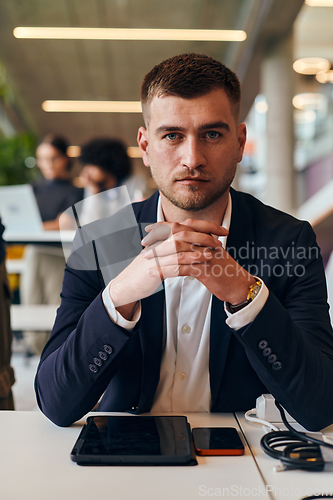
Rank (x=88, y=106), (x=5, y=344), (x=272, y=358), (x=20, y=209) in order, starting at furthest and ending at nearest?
(x=88, y=106) → (x=20, y=209) → (x=5, y=344) → (x=272, y=358)

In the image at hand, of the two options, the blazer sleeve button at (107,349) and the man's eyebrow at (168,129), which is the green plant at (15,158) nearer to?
the man's eyebrow at (168,129)

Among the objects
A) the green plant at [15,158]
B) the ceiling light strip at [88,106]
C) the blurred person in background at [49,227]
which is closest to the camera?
the blurred person in background at [49,227]

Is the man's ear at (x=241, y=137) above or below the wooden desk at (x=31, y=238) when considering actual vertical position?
above

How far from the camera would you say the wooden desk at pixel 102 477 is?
629 millimetres

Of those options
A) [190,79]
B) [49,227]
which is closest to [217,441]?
[190,79]

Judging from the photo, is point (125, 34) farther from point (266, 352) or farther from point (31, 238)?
point (266, 352)

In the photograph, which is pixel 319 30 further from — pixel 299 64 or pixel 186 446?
pixel 186 446

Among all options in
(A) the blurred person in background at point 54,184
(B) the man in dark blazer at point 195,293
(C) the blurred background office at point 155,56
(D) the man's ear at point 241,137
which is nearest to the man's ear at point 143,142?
(B) the man in dark blazer at point 195,293

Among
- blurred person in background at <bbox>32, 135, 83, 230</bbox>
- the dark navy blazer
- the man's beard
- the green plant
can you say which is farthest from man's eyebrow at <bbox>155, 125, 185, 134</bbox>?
the green plant

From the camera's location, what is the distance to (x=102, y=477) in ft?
2.20

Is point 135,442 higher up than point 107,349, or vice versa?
point 107,349

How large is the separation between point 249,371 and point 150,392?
0.24 m

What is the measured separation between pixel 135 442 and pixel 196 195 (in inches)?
22.8

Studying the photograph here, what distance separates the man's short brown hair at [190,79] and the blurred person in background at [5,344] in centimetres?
72
